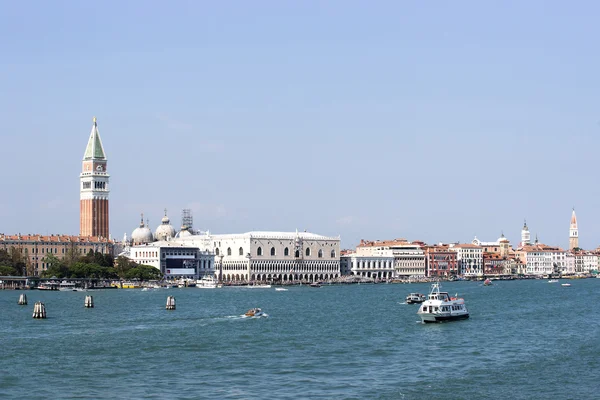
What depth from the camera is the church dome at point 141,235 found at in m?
129

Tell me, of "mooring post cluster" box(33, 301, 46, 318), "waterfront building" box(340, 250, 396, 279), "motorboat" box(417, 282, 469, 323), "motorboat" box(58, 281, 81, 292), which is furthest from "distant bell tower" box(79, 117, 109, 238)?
"motorboat" box(417, 282, 469, 323)

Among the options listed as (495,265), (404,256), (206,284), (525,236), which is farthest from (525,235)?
→ (206,284)

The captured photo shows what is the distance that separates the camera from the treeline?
93.2m

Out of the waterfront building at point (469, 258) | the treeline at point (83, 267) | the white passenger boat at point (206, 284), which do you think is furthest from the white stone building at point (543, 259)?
the treeline at point (83, 267)

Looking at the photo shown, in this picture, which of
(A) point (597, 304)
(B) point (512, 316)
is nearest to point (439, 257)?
(A) point (597, 304)

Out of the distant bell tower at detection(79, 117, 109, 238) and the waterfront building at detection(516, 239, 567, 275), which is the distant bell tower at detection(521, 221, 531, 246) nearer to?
the waterfront building at detection(516, 239, 567, 275)

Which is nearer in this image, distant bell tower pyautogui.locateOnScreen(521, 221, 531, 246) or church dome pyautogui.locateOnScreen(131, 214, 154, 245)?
church dome pyautogui.locateOnScreen(131, 214, 154, 245)

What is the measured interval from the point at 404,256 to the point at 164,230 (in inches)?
1253

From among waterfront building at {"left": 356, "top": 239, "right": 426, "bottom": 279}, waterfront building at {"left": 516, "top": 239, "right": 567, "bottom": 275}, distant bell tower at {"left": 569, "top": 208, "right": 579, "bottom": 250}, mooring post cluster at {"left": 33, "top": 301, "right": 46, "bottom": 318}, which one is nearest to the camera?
mooring post cluster at {"left": 33, "top": 301, "right": 46, "bottom": 318}

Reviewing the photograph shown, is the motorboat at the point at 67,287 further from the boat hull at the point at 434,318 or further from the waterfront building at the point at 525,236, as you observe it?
the waterfront building at the point at 525,236

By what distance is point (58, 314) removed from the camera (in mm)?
51688

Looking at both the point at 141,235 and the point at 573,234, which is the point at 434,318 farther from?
the point at 573,234

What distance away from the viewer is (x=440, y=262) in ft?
477

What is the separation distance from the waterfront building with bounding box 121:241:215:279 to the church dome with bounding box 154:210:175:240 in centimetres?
1539
